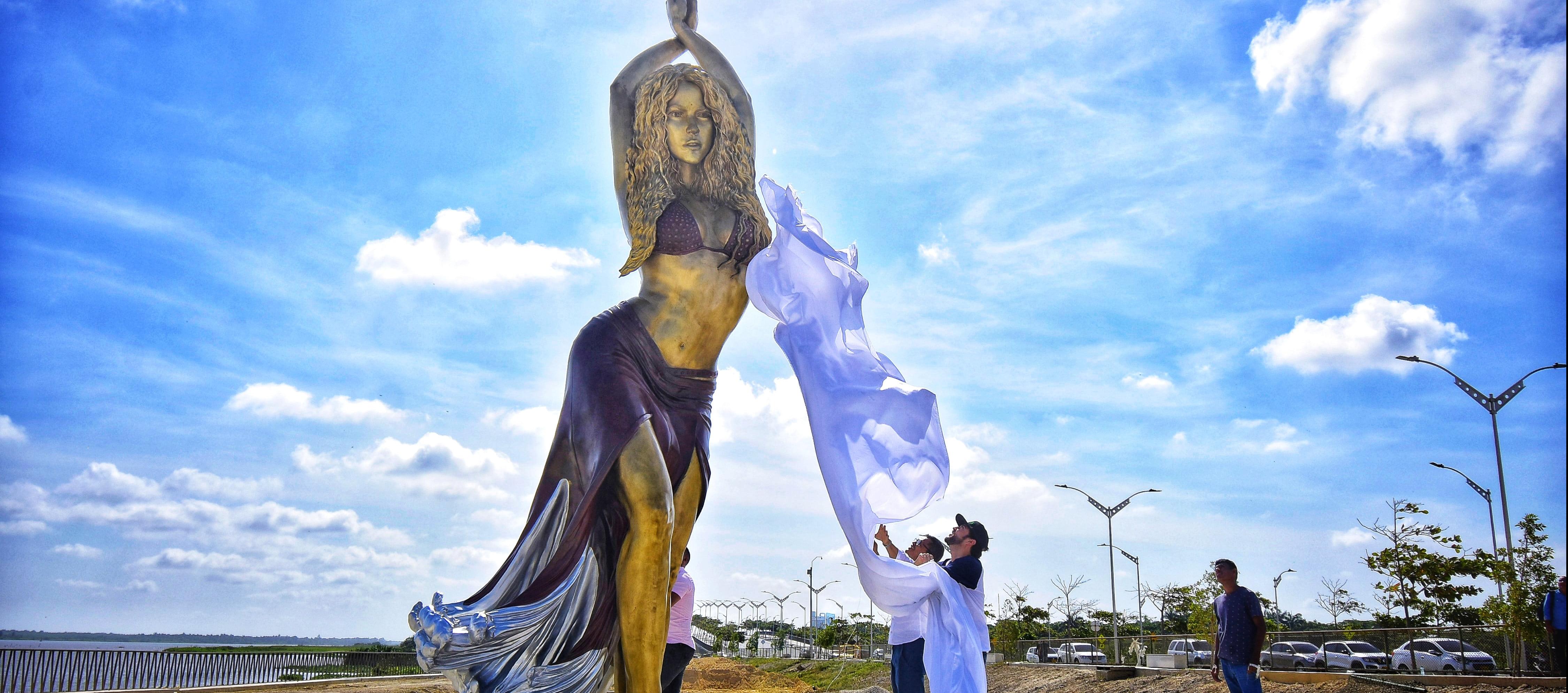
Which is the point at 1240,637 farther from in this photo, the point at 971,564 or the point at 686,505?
the point at 686,505

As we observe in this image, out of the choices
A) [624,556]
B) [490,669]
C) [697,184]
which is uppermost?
[697,184]

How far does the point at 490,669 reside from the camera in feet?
11.9

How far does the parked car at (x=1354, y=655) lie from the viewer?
2306 cm

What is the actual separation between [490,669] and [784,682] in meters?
24.6

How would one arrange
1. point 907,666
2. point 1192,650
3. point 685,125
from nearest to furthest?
point 685,125, point 907,666, point 1192,650

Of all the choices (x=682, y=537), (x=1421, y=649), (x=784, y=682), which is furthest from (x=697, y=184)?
(x=784, y=682)

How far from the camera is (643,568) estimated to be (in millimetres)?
3676

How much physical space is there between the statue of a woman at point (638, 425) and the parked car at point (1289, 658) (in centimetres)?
2695

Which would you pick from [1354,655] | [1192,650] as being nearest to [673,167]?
[1354,655]

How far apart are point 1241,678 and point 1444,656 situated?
14.4 m

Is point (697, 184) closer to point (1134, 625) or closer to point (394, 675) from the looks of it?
point (394, 675)

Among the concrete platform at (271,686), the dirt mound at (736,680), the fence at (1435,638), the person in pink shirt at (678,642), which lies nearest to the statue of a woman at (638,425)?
the person in pink shirt at (678,642)

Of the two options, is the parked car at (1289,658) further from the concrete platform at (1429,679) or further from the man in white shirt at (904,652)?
the man in white shirt at (904,652)

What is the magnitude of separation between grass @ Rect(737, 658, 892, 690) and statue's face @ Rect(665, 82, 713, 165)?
18.7 m
